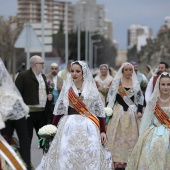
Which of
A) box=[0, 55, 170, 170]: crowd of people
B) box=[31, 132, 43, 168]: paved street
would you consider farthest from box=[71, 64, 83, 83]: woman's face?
box=[31, 132, 43, 168]: paved street

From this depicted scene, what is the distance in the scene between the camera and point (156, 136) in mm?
7445

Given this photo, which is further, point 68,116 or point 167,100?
point 167,100

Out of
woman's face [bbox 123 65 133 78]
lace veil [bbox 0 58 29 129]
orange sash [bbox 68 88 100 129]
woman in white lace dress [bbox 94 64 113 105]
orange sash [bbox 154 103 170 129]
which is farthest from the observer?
woman in white lace dress [bbox 94 64 113 105]

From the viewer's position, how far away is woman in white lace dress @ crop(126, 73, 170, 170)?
7.33 metres

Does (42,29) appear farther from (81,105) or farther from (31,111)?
(81,105)

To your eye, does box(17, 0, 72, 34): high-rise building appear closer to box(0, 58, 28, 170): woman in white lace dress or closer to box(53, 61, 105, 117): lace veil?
box(53, 61, 105, 117): lace veil

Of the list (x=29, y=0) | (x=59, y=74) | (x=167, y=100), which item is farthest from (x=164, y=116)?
(x=29, y=0)

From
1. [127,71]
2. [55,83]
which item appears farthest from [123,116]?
[55,83]

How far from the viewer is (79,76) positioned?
23.0ft

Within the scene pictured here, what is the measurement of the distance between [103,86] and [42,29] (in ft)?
22.5

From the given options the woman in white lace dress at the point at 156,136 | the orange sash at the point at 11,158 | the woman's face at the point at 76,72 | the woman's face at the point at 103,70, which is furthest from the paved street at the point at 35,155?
the orange sash at the point at 11,158

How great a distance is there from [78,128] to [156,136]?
46.9 inches

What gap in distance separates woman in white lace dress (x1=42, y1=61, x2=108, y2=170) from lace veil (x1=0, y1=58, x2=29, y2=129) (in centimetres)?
166

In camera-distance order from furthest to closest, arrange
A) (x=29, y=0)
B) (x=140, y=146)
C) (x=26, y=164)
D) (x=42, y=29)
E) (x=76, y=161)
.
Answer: (x=29, y=0) → (x=42, y=29) → (x=140, y=146) → (x=76, y=161) → (x=26, y=164)
